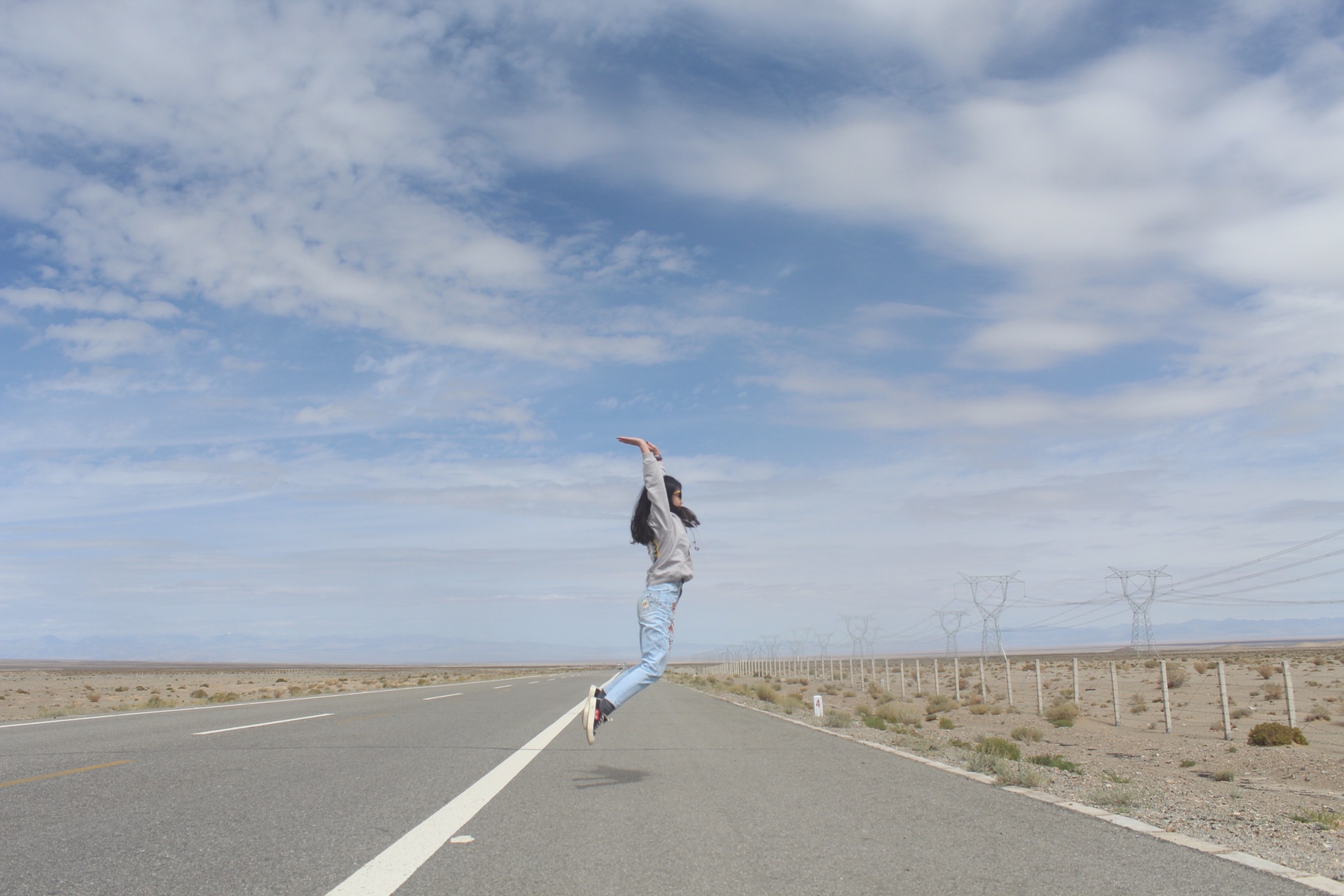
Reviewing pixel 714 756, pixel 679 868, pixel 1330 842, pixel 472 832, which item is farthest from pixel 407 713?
pixel 1330 842

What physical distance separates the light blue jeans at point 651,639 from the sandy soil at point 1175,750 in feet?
11.2

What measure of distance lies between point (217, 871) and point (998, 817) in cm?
469

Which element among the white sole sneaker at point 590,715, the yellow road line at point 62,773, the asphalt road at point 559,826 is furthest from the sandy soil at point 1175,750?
the yellow road line at point 62,773

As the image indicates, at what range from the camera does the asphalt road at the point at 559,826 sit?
4.17 meters

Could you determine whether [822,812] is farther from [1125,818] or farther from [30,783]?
[30,783]

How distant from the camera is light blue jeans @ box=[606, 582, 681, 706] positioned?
692 centimetres

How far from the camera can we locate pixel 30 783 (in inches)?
277

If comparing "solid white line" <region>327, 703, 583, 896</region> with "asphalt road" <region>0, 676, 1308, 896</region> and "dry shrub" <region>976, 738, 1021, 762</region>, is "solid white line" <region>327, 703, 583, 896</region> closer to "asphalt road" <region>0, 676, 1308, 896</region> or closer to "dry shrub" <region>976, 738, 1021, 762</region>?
"asphalt road" <region>0, 676, 1308, 896</region>

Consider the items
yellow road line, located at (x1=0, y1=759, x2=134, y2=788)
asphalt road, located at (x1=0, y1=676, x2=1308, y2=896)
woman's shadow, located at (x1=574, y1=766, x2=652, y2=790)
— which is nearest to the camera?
asphalt road, located at (x1=0, y1=676, x2=1308, y2=896)

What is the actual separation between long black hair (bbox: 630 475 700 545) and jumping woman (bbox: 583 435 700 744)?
0.07ft

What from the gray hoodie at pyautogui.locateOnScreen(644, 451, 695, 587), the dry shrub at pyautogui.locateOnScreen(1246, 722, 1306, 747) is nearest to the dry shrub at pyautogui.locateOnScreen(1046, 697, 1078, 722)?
the dry shrub at pyautogui.locateOnScreen(1246, 722, 1306, 747)

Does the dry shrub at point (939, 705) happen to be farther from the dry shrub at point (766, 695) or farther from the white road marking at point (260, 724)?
the white road marking at point (260, 724)

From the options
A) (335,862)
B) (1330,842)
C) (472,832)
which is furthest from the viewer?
(1330,842)

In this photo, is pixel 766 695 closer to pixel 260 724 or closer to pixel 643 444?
pixel 260 724
